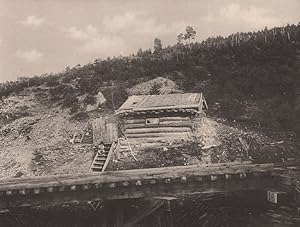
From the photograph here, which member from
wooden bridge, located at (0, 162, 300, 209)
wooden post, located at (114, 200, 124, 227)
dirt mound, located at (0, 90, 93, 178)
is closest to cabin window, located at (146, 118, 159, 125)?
dirt mound, located at (0, 90, 93, 178)

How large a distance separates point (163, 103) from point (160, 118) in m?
0.98

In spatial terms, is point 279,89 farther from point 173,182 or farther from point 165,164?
point 173,182

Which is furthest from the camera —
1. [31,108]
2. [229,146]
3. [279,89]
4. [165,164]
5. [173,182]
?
[31,108]

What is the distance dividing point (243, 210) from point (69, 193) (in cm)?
633

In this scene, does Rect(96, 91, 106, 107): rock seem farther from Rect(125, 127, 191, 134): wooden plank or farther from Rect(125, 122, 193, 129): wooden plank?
Rect(125, 127, 191, 134): wooden plank

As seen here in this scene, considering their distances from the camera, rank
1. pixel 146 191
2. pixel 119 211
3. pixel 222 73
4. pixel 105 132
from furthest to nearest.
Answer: pixel 222 73 < pixel 105 132 < pixel 119 211 < pixel 146 191

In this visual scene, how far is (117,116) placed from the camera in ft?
97.6

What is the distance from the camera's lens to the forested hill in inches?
1363

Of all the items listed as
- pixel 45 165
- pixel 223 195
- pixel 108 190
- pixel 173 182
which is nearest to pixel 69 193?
pixel 108 190

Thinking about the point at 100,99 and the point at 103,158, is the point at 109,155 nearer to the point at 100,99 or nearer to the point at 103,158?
the point at 103,158

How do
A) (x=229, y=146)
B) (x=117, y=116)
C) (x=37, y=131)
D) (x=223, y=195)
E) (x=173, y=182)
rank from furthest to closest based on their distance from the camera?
(x=37, y=131) → (x=117, y=116) → (x=229, y=146) → (x=223, y=195) → (x=173, y=182)

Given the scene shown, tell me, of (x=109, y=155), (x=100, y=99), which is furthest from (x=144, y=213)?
(x=100, y=99)

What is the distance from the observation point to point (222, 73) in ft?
128

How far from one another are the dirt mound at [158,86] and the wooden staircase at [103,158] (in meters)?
10.9
